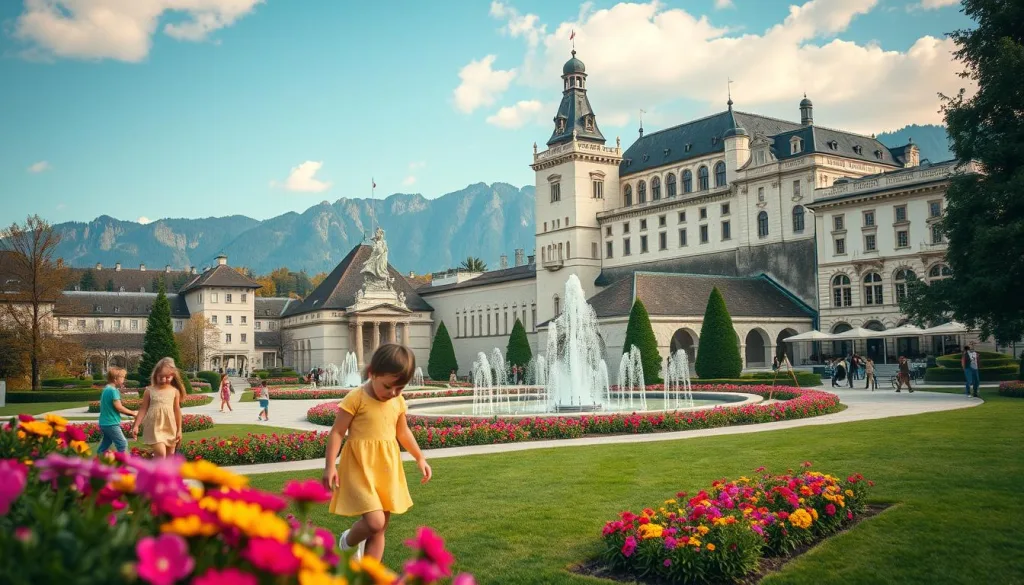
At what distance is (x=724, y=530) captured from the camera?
821 centimetres

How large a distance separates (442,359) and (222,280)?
32.2 metres

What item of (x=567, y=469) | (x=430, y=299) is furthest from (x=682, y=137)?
(x=567, y=469)

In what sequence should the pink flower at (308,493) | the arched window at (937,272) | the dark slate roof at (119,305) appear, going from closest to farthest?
1. the pink flower at (308,493)
2. the arched window at (937,272)
3. the dark slate roof at (119,305)

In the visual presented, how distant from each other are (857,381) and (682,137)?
33.3 m

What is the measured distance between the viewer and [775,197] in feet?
209

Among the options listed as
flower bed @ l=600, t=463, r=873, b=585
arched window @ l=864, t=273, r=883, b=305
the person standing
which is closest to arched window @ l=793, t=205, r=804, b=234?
arched window @ l=864, t=273, r=883, b=305

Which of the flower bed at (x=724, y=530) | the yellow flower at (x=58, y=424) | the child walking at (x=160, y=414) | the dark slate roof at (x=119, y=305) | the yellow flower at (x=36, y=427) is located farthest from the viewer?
the dark slate roof at (x=119, y=305)

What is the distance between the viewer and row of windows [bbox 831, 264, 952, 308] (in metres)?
53.9

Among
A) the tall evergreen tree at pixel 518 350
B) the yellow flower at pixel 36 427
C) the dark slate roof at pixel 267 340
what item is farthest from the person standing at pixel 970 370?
the dark slate roof at pixel 267 340

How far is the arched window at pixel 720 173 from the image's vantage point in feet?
228

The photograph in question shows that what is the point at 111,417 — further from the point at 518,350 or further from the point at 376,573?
the point at 518,350

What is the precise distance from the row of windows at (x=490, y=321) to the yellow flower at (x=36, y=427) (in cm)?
7577

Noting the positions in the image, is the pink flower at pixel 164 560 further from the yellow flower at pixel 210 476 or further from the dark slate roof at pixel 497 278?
the dark slate roof at pixel 497 278

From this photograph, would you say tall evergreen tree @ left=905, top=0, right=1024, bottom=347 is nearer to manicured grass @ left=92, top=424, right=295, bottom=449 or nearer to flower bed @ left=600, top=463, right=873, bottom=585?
flower bed @ left=600, top=463, right=873, bottom=585
